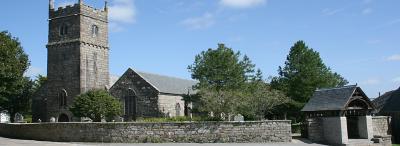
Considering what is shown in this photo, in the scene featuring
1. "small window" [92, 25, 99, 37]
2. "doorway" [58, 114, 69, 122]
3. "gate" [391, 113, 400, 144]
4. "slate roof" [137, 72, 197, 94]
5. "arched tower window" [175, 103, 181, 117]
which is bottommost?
"gate" [391, 113, 400, 144]

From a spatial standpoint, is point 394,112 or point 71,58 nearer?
point 394,112

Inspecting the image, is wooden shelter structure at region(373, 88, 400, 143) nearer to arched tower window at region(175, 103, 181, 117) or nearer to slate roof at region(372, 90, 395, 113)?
slate roof at region(372, 90, 395, 113)

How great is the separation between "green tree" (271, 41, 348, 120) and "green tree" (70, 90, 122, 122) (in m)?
17.9

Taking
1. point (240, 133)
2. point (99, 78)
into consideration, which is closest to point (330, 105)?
point (240, 133)

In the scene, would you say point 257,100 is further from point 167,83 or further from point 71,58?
point 71,58

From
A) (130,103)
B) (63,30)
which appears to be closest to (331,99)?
(130,103)

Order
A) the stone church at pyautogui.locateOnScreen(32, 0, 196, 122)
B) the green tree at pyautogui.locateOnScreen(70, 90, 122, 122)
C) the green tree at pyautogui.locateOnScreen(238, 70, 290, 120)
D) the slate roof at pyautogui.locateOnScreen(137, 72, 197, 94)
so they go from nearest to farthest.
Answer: the green tree at pyautogui.locateOnScreen(238, 70, 290, 120)
the green tree at pyautogui.locateOnScreen(70, 90, 122, 122)
the stone church at pyautogui.locateOnScreen(32, 0, 196, 122)
the slate roof at pyautogui.locateOnScreen(137, 72, 197, 94)

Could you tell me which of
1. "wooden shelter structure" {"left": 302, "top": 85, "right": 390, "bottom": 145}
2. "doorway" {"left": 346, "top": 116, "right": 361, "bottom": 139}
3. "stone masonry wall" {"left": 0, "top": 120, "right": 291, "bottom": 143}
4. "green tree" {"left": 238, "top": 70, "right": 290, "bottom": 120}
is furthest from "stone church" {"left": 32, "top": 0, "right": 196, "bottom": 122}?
"doorway" {"left": 346, "top": 116, "right": 361, "bottom": 139}

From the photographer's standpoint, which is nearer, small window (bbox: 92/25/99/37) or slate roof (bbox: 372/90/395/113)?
slate roof (bbox: 372/90/395/113)

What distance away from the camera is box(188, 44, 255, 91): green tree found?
1826 inches

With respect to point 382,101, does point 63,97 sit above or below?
above

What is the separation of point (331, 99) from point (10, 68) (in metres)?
32.6

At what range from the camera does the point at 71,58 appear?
56.0 metres

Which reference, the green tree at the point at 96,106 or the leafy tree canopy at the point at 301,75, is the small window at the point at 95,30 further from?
the leafy tree canopy at the point at 301,75
